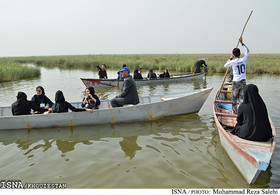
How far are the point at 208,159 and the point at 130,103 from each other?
3.25 metres

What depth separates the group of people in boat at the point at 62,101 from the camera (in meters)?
6.53

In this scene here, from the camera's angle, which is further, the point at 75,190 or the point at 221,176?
the point at 221,176

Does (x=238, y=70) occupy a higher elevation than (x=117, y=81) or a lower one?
higher

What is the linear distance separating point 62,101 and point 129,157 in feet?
10.3

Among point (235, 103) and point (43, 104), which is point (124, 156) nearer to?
point (235, 103)

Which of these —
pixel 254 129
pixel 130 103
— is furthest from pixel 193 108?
pixel 254 129

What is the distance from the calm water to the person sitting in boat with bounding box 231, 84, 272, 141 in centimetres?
77

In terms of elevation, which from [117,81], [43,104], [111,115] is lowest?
[111,115]

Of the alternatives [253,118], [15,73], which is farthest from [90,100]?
[15,73]

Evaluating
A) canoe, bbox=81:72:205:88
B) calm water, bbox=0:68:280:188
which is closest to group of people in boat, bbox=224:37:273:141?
calm water, bbox=0:68:280:188

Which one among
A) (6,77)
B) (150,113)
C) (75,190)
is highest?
(6,77)

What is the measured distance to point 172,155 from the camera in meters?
4.89

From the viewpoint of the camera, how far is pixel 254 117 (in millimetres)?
3822

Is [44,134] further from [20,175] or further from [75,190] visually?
[75,190]
